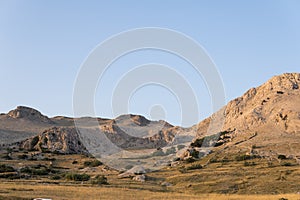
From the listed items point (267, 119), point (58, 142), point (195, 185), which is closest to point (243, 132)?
point (267, 119)

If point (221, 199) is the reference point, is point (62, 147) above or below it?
above

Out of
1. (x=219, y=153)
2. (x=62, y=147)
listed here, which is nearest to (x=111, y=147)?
(x=62, y=147)

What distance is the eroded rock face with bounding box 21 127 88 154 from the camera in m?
111

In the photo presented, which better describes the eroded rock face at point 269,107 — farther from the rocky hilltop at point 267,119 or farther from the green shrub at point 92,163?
the green shrub at point 92,163

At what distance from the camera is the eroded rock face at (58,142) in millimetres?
110625

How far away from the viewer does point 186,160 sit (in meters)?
77.7

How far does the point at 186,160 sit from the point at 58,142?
50409mm

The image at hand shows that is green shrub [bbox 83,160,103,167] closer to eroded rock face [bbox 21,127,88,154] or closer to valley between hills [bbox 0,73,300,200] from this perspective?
valley between hills [bbox 0,73,300,200]

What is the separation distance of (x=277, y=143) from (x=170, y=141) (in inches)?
2316

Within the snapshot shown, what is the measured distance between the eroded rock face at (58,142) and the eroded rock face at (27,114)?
2607 inches

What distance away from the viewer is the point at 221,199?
34.7 metres

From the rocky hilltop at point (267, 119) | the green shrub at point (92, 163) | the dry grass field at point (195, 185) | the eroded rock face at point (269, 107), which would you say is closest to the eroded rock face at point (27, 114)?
the rocky hilltop at point (267, 119)

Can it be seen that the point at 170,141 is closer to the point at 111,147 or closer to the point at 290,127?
the point at 111,147

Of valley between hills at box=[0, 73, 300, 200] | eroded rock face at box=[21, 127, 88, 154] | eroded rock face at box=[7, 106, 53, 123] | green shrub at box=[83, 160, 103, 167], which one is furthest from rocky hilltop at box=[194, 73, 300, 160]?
eroded rock face at box=[7, 106, 53, 123]
